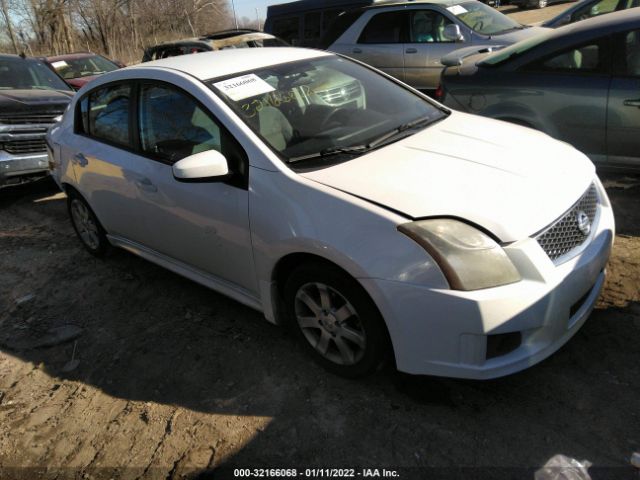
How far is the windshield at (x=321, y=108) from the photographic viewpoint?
120 inches

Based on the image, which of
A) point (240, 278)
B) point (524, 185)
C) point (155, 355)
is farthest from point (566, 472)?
point (155, 355)

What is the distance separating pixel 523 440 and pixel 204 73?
2.66m

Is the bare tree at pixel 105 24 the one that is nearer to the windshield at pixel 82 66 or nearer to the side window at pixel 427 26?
the windshield at pixel 82 66

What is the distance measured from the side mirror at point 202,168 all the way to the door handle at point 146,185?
64 centimetres

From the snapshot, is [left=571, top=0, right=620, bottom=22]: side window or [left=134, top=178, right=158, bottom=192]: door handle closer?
[left=134, top=178, right=158, bottom=192]: door handle

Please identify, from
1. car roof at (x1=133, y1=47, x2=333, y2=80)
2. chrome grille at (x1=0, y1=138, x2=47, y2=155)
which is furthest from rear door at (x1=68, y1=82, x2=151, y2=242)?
chrome grille at (x1=0, y1=138, x2=47, y2=155)

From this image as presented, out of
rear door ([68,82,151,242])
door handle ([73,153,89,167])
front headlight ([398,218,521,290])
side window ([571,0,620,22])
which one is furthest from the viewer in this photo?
side window ([571,0,620,22])

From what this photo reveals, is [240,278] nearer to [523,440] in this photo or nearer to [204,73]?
[204,73]

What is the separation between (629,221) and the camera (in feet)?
14.0

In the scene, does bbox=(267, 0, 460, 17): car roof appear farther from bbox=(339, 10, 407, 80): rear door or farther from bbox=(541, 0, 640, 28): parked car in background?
bbox=(541, 0, 640, 28): parked car in background

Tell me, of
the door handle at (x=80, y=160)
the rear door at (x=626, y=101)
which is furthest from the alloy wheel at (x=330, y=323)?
the rear door at (x=626, y=101)

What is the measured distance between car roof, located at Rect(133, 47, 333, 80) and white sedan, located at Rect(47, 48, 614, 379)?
0.02 metres

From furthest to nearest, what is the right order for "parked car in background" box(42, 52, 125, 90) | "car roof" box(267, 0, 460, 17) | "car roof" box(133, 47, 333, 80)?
"parked car in background" box(42, 52, 125, 90) → "car roof" box(267, 0, 460, 17) → "car roof" box(133, 47, 333, 80)

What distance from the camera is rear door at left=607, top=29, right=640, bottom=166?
4281 millimetres
